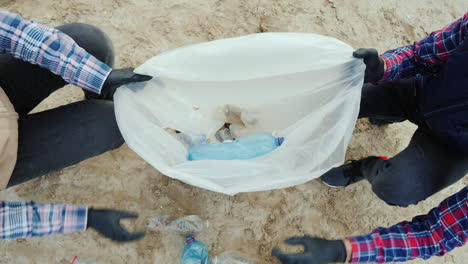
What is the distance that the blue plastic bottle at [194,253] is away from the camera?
1.27m

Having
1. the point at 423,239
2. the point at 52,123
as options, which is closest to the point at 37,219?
the point at 52,123

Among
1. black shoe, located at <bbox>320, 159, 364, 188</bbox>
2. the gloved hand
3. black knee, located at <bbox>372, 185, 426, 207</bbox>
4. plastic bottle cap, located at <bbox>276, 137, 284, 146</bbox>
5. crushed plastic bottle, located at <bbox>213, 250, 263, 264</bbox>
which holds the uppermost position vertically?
the gloved hand

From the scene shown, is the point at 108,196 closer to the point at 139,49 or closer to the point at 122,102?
the point at 122,102

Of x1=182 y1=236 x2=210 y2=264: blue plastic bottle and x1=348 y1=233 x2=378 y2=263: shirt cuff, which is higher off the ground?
x1=348 y1=233 x2=378 y2=263: shirt cuff

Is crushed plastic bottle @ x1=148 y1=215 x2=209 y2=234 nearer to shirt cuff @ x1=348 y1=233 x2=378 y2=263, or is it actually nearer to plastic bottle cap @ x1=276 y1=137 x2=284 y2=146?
plastic bottle cap @ x1=276 y1=137 x2=284 y2=146

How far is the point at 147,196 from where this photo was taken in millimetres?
1352

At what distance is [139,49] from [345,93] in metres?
0.91

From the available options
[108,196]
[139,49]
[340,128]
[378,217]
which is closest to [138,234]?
[108,196]

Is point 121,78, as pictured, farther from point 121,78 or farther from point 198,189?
point 198,189

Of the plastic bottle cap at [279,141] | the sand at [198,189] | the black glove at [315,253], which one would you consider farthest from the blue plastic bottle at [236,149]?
the black glove at [315,253]

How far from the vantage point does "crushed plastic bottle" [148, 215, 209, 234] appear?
1.31m

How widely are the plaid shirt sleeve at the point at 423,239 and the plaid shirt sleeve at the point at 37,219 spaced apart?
0.69m

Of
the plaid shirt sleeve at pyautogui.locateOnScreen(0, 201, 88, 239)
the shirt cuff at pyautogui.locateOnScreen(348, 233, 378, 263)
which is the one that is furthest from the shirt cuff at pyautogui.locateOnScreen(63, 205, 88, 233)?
the shirt cuff at pyautogui.locateOnScreen(348, 233, 378, 263)

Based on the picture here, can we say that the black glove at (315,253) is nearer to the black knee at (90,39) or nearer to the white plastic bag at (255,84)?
the white plastic bag at (255,84)
